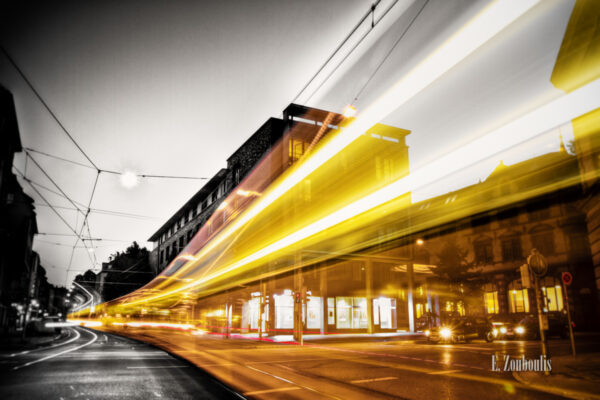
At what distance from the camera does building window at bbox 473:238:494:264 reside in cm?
4209

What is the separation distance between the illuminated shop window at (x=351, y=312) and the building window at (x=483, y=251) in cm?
1506

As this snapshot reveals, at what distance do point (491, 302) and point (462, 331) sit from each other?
814 inches

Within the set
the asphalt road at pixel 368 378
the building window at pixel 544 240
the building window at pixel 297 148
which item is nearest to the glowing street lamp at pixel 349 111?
the asphalt road at pixel 368 378

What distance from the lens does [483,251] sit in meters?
42.9

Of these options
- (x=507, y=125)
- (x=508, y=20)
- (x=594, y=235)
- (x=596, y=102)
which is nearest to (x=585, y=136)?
(x=594, y=235)

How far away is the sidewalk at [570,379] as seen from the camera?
7.87 meters

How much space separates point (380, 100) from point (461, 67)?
6.18 ft

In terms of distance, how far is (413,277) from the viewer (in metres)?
39.6

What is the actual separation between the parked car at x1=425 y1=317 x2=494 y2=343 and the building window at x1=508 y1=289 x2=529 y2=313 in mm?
16529

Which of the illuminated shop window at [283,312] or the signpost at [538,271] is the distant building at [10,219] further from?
the signpost at [538,271]

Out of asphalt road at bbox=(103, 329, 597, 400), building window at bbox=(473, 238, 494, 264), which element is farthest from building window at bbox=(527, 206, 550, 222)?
asphalt road at bbox=(103, 329, 597, 400)

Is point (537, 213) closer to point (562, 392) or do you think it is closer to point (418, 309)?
point (418, 309)

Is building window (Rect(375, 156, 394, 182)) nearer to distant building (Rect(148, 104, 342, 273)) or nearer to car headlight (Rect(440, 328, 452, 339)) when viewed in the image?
distant building (Rect(148, 104, 342, 273))

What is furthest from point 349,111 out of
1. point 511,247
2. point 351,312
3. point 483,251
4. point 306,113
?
point 483,251
